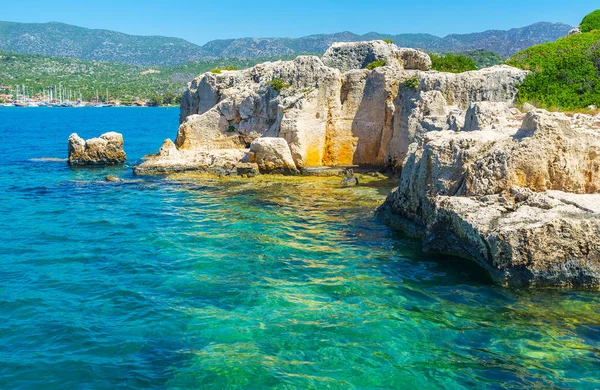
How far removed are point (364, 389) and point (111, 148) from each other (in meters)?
33.6

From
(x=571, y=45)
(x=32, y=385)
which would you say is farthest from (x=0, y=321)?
(x=571, y=45)

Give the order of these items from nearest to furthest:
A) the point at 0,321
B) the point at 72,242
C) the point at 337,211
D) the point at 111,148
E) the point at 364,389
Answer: the point at 364,389 < the point at 0,321 < the point at 72,242 < the point at 337,211 < the point at 111,148

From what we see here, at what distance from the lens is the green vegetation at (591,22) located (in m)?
41.8

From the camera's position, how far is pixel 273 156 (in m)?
31.5

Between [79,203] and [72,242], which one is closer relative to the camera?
[72,242]

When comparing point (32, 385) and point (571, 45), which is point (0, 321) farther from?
point (571, 45)

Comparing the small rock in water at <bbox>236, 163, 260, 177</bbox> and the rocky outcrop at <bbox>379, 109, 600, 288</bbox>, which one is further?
the small rock in water at <bbox>236, 163, 260, 177</bbox>

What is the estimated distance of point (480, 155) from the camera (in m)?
16.2

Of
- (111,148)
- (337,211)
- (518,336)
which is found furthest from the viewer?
(111,148)

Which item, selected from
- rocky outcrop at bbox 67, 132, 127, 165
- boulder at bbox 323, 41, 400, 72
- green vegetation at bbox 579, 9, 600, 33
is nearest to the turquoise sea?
rocky outcrop at bbox 67, 132, 127, 165

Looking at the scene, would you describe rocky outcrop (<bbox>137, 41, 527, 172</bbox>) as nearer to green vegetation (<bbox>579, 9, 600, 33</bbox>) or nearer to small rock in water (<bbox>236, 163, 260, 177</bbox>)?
small rock in water (<bbox>236, 163, 260, 177</bbox>)

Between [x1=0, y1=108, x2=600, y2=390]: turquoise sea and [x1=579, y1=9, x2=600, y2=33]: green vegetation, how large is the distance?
3217 centimetres

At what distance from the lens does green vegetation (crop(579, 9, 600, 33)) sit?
137ft

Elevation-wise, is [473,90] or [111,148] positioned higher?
[473,90]
